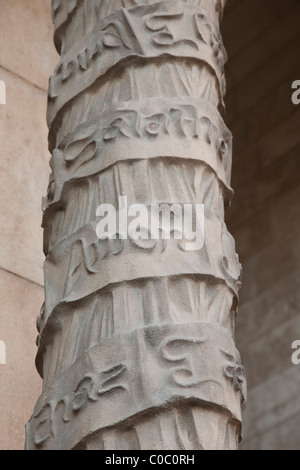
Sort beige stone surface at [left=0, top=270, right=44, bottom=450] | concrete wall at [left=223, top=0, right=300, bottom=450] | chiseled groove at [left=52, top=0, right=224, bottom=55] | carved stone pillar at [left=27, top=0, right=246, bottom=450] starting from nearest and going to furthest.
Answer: carved stone pillar at [left=27, top=0, right=246, bottom=450], chiseled groove at [left=52, top=0, right=224, bottom=55], beige stone surface at [left=0, top=270, right=44, bottom=450], concrete wall at [left=223, top=0, right=300, bottom=450]

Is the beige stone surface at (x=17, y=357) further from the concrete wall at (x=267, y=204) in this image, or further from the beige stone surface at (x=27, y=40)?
the concrete wall at (x=267, y=204)

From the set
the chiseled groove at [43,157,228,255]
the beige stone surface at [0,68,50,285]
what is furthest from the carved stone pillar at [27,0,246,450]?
the beige stone surface at [0,68,50,285]

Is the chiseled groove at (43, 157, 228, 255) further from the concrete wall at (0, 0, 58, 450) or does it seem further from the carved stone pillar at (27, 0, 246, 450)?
the concrete wall at (0, 0, 58, 450)

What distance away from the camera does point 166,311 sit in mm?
2570

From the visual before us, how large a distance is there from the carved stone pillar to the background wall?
972 millimetres

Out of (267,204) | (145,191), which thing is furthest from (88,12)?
(267,204)

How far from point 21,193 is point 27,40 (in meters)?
0.79

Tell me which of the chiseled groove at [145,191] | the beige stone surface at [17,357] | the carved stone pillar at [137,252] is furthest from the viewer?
the beige stone surface at [17,357]

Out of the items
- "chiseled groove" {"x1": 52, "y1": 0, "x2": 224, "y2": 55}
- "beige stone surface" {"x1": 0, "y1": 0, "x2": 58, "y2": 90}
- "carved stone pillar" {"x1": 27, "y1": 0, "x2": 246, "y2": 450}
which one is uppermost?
"beige stone surface" {"x1": 0, "y1": 0, "x2": 58, "y2": 90}

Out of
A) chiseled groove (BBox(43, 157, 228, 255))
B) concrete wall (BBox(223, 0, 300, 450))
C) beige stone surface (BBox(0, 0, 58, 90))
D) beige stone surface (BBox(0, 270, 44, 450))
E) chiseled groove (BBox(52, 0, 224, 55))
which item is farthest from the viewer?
concrete wall (BBox(223, 0, 300, 450))

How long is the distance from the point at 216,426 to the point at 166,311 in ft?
0.98

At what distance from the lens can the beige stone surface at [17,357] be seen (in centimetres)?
379

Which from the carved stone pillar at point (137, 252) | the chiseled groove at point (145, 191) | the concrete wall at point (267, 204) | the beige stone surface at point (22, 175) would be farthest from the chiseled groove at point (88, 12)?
the concrete wall at point (267, 204)

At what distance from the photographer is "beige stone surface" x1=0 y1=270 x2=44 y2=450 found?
3785 millimetres
